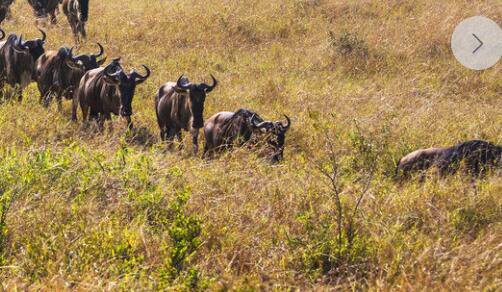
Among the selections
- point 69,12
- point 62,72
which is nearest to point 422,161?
point 62,72

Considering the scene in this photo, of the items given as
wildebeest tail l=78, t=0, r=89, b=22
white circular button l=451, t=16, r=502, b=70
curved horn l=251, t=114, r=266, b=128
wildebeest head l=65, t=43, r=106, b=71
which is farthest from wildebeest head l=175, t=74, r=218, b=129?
wildebeest tail l=78, t=0, r=89, b=22

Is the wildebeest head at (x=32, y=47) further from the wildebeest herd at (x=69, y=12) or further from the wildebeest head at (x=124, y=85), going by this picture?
the wildebeest herd at (x=69, y=12)

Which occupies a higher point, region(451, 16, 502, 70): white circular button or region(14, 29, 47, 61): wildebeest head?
region(14, 29, 47, 61): wildebeest head

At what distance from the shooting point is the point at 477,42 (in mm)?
15008

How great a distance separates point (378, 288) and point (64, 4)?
50.4 ft

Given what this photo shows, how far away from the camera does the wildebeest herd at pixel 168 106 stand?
23.5 feet

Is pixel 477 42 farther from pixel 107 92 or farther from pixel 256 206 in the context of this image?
pixel 256 206

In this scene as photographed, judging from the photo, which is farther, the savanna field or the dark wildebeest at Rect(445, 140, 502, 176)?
the dark wildebeest at Rect(445, 140, 502, 176)

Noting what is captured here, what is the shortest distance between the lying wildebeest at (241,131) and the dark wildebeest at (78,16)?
8.41 meters

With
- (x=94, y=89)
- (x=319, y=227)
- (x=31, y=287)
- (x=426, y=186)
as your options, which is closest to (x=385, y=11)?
(x=94, y=89)

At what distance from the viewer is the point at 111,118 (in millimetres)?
8945

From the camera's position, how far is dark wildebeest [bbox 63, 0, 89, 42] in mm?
15547

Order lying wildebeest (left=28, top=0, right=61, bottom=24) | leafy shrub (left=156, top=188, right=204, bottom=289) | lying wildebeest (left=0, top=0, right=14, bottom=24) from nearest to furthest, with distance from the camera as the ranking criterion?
leafy shrub (left=156, top=188, right=204, bottom=289)
lying wildebeest (left=0, top=0, right=14, bottom=24)
lying wildebeest (left=28, top=0, right=61, bottom=24)

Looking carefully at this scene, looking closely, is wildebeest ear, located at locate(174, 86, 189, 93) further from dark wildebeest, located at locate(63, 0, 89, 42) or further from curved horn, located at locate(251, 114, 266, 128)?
dark wildebeest, located at locate(63, 0, 89, 42)
